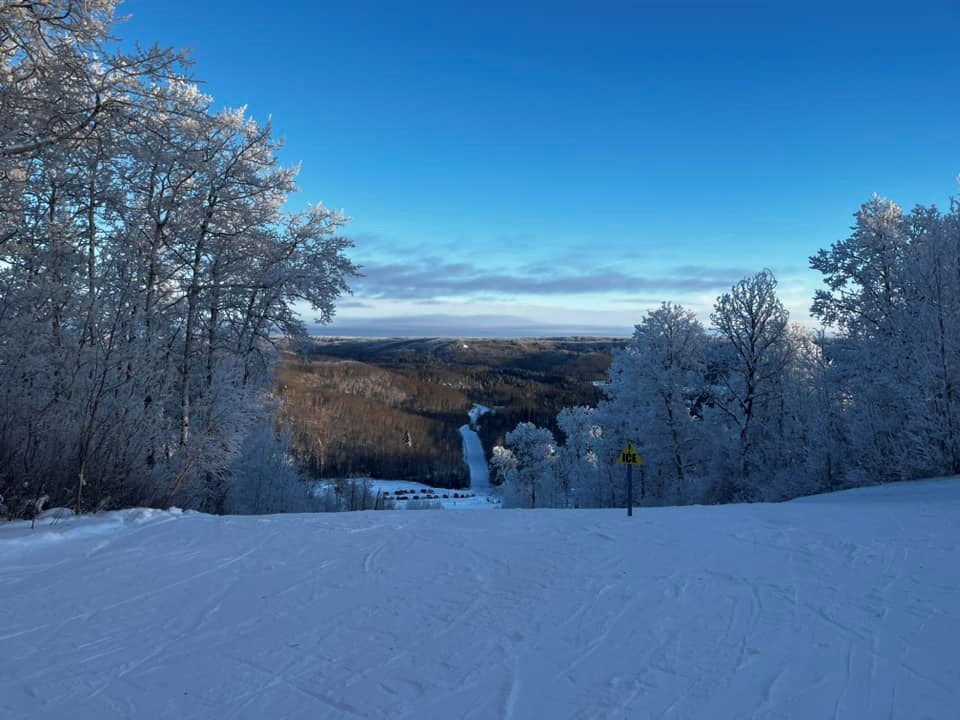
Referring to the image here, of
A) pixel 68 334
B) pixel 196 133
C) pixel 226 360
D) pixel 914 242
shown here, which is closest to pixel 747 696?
pixel 68 334

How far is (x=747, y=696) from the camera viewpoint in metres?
3.21

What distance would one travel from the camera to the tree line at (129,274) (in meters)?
6.56

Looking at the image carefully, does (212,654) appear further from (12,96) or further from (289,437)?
(289,437)

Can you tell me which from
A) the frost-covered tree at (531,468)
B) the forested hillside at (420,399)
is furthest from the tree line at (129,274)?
the forested hillside at (420,399)

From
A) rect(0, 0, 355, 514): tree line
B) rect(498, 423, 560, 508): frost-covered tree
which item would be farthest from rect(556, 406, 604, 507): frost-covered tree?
rect(0, 0, 355, 514): tree line

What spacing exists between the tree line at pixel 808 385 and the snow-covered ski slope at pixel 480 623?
31.5ft

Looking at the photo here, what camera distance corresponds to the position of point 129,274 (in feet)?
35.4

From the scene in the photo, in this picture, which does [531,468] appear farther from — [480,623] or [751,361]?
[480,623]

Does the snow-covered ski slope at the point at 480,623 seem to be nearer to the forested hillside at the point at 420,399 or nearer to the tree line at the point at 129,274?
the tree line at the point at 129,274

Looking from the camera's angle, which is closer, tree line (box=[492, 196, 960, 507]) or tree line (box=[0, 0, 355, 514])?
tree line (box=[0, 0, 355, 514])

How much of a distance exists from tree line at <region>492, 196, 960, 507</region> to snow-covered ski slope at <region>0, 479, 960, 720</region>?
378 inches

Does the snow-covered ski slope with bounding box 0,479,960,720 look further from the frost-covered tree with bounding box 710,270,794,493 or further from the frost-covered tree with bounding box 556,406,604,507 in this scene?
the frost-covered tree with bounding box 556,406,604,507

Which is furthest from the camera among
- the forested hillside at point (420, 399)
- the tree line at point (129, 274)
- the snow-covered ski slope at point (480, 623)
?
the forested hillside at point (420, 399)

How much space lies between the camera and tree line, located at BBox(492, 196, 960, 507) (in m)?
14.8
